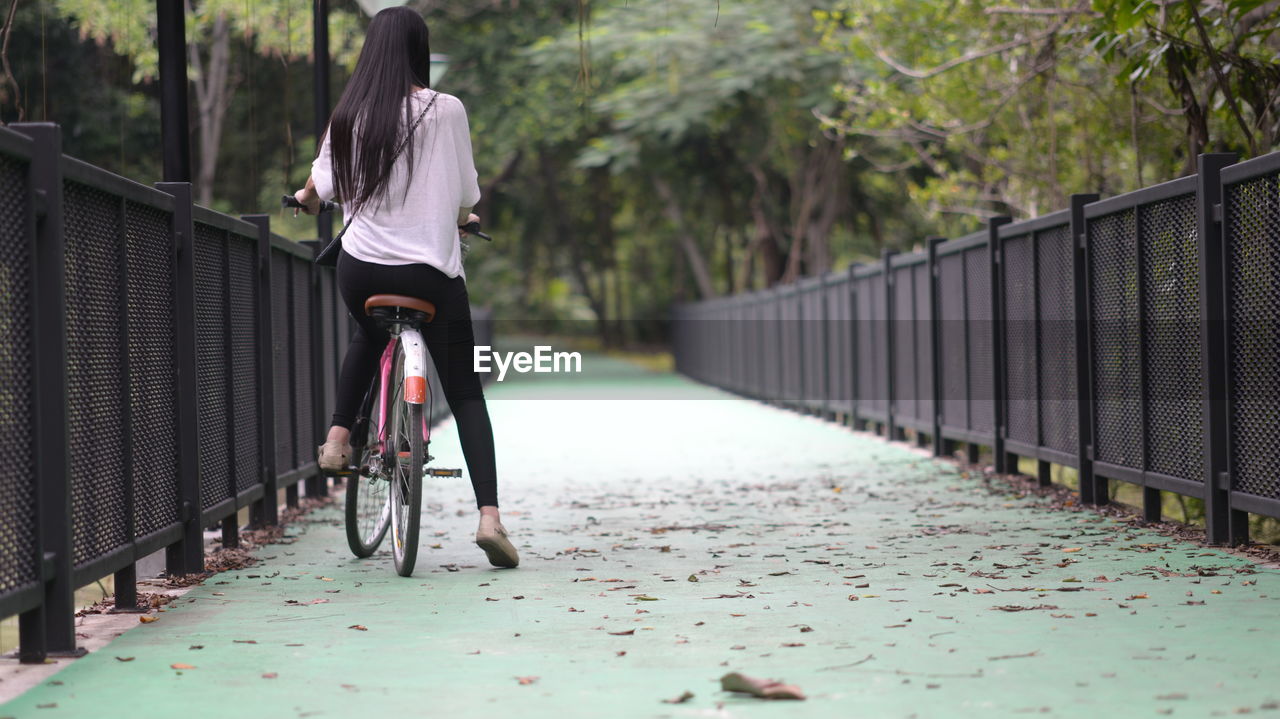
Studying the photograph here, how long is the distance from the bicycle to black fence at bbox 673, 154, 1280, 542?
287cm

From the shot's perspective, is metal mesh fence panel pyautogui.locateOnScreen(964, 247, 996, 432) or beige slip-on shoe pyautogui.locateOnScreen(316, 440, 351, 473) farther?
metal mesh fence panel pyautogui.locateOnScreen(964, 247, 996, 432)

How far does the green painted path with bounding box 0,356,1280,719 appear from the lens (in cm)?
368

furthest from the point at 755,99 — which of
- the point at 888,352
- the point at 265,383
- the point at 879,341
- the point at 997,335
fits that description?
the point at 265,383

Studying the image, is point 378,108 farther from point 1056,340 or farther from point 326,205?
point 1056,340

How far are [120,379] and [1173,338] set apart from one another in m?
4.25

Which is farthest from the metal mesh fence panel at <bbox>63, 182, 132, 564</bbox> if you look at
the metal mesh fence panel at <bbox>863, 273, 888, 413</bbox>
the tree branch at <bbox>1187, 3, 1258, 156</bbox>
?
the metal mesh fence panel at <bbox>863, 273, 888, 413</bbox>

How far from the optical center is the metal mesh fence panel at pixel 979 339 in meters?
10.2

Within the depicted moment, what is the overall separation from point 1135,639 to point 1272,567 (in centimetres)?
154

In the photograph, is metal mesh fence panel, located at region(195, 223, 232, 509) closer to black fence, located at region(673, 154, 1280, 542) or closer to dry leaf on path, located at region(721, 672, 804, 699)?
dry leaf on path, located at region(721, 672, 804, 699)

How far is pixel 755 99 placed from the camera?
1042 inches

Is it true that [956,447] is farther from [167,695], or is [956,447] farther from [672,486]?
[167,695]

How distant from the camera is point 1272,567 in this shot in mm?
5547

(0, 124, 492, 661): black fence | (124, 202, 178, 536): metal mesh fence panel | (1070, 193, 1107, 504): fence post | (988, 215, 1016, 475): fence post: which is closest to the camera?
(0, 124, 492, 661): black fence

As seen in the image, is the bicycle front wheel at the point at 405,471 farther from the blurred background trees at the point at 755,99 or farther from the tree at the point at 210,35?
the tree at the point at 210,35
